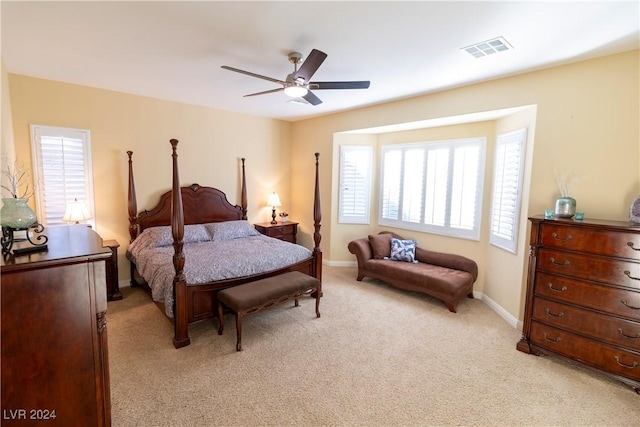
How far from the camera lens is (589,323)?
98.3 inches

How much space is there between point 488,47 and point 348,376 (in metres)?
3.09

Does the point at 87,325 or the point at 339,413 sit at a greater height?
the point at 87,325

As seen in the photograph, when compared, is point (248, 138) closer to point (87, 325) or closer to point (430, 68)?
point (430, 68)

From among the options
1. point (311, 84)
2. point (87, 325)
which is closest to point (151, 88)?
point (311, 84)

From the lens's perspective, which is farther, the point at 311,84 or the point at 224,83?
the point at 224,83

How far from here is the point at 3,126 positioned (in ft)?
9.21

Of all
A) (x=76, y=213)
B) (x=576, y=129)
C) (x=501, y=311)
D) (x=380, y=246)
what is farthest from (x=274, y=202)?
(x=576, y=129)

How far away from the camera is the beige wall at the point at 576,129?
2627 mm

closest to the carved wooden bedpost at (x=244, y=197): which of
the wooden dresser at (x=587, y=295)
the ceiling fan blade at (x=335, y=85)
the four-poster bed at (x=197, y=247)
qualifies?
the four-poster bed at (x=197, y=247)

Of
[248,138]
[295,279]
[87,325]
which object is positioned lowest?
[295,279]

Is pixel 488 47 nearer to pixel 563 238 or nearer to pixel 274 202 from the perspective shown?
pixel 563 238

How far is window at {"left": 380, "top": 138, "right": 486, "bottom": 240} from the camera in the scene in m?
4.25

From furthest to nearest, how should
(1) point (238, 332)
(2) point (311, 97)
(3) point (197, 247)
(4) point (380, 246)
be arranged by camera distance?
(4) point (380, 246) → (3) point (197, 247) → (2) point (311, 97) → (1) point (238, 332)

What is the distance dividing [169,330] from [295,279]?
145 centimetres
